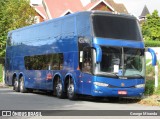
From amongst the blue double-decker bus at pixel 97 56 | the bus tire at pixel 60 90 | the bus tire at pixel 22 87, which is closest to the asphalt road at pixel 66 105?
the blue double-decker bus at pixel 97 56

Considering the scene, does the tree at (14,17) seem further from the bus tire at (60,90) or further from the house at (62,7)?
the bus tire at (60,90)

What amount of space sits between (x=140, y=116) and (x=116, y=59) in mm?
6146

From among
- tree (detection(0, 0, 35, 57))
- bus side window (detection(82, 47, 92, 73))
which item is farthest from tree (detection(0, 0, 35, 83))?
bus side window (detection(82, 47, 92, 73))

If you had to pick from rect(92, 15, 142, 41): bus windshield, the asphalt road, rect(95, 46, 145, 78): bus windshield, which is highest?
rect(92, 15, 142, 41): bus windshield

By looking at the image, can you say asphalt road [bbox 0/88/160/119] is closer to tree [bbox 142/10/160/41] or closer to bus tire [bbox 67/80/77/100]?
bus tire [bbox 67/80/77/100]

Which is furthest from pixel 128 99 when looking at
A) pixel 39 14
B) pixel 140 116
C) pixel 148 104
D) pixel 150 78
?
pixel 39 14

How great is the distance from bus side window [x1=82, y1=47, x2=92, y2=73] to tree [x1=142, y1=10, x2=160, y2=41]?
5270 centimetres

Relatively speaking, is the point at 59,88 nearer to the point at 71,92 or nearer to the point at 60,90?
the point at 60,90

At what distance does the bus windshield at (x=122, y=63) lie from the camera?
20181mm

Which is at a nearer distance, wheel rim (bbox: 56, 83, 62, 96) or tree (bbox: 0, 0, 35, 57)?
wheel rim (bbox: 56, 83, 62, 96)

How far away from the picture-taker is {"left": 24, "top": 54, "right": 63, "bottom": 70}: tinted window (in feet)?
77.6

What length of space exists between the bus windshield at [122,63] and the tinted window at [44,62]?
3.59 m

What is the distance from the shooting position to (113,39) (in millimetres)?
20578

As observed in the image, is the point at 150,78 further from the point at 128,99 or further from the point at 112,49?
the point at 112,49
